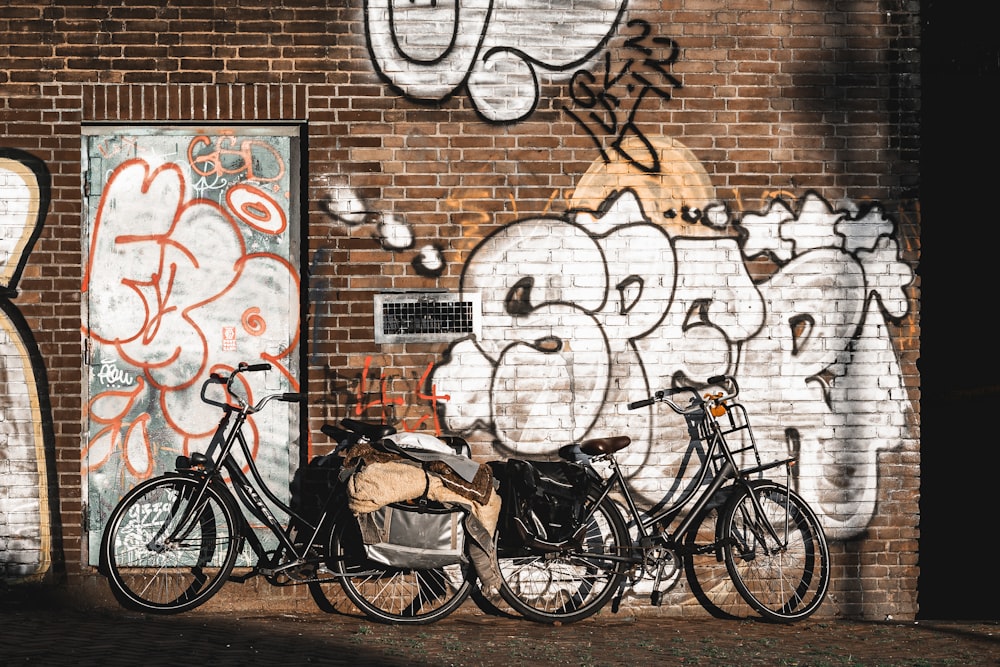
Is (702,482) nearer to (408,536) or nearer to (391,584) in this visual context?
(408,536)

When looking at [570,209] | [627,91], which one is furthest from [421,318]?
[627,91]

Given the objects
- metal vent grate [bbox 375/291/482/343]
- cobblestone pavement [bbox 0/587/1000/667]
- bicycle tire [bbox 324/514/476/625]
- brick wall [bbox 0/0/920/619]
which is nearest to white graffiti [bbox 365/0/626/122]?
brick wall [bbox 0/0/920/619]

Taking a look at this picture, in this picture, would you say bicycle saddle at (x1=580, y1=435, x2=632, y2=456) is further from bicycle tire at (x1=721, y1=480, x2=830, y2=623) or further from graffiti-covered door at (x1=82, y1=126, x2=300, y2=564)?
graffiti-covered door at (x1=82, y1=126, x2=300, y2=564)

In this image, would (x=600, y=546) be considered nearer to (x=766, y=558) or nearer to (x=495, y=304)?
(x=766, y=558)

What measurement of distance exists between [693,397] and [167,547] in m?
3.49

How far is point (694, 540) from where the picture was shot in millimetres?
7035

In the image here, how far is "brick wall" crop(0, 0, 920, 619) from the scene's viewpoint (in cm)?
698

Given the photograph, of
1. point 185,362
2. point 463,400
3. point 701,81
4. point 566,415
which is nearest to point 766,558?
point 566,415

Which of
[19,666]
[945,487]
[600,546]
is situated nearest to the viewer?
[19,666]

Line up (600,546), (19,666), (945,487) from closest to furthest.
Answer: (19,666) < (600,546) < (945,487)

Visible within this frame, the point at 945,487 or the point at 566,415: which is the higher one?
the point at 566,415

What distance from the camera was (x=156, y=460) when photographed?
276 inches

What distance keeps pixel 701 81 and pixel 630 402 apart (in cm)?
217

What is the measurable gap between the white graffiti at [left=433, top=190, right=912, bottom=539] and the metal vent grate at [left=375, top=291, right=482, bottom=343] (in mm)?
120
